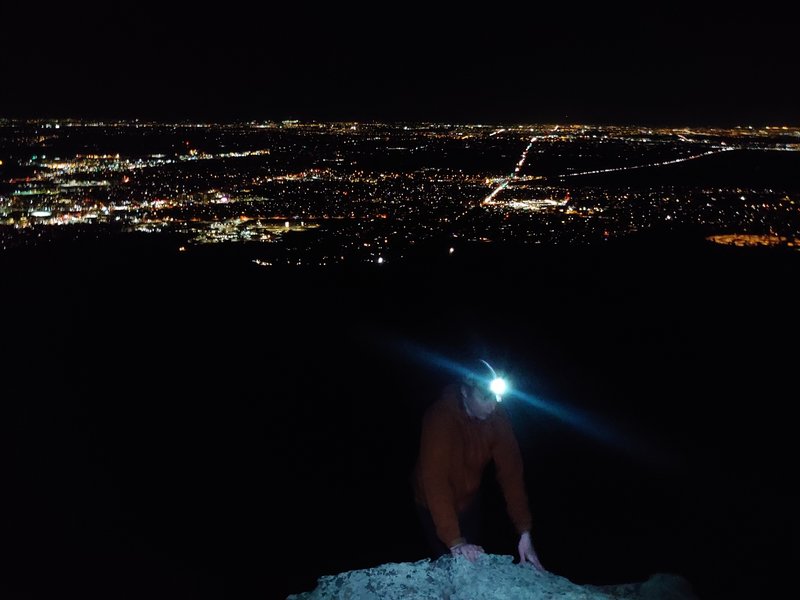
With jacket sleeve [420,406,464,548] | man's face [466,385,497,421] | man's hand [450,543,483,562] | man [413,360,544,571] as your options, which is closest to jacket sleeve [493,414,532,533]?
man [413,360,544,571]

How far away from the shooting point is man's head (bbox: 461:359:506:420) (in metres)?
3.20

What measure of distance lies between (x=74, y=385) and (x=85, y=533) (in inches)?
179

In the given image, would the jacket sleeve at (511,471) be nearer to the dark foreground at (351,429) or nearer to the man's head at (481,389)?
the man's head at (481,389)

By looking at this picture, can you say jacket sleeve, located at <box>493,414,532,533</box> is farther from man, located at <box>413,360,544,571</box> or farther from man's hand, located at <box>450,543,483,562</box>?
man's hand, located at <box>450,543,483,562</box>

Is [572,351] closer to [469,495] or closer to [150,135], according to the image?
[469,495]

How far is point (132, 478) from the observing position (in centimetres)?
762

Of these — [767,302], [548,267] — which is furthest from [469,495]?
[548,267]

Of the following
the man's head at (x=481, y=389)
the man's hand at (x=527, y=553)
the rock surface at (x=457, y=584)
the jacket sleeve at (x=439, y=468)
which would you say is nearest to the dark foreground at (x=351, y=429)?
the man's head at (x=481, y=389)

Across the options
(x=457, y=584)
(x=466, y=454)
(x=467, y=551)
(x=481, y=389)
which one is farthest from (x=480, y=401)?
(x=457, y=584)

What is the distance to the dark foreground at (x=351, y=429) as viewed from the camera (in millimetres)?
6320

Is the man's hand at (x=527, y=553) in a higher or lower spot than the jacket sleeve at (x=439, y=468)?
lower

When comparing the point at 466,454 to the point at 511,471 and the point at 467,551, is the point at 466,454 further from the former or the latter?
the point at 467,551

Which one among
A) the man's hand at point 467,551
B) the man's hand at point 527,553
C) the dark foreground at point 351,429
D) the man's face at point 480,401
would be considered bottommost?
the dark foreground at point 351,429

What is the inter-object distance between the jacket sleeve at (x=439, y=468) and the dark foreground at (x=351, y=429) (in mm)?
609
